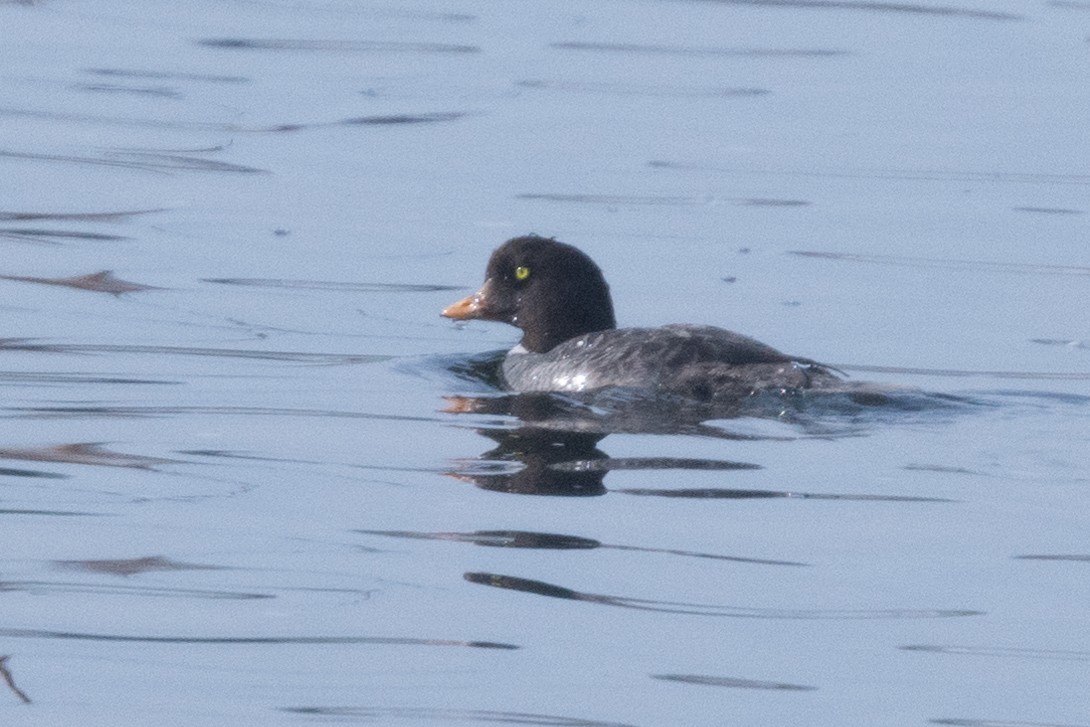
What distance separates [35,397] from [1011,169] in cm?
820

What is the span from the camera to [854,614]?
237 inches

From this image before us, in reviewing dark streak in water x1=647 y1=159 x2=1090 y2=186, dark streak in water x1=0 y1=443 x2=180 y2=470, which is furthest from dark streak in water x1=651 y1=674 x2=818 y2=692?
dark streak in water x1=647 y1=159 x2=1090 y2=186

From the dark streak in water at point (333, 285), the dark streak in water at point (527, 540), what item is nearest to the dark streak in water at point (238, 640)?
the dark streak in water at point (527, 540)

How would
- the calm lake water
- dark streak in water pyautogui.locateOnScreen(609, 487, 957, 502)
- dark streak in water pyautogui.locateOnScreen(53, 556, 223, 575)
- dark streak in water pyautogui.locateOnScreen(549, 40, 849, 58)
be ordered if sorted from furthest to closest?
dark streak in water pyautogui.locateOnScreen(549, 40, 849, 58), dark streak in water pyautogui.locateOnScreen(609, 487, 957, 502), dark streak in water pyautogui.locateOnScreen(53, 556, 223, 575), the calm lake water

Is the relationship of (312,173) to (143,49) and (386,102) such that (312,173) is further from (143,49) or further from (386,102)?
(143,49)

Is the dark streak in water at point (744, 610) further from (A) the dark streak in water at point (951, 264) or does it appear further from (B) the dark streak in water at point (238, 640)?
(A) the dark streak in water at point (951, 264)

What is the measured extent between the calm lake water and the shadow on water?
0.03 m

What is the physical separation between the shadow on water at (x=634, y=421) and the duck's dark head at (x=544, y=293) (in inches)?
32.8

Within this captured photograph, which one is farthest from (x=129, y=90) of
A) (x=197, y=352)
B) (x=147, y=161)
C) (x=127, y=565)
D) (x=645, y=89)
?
(x=127, y=565)

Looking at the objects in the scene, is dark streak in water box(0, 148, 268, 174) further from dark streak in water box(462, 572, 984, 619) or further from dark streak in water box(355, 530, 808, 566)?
dark streak in water box(462, 572, 984, 619)

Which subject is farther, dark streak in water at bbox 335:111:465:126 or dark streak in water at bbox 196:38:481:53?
dark streak in water at bbox 196:38:481:53

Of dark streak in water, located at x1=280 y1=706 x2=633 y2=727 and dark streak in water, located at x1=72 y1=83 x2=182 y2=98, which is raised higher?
dark streak in water, located at x1=72 y1=83 x2=182 y2=98

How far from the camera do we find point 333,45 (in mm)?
19172

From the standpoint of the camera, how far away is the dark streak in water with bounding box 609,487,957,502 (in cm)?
736
